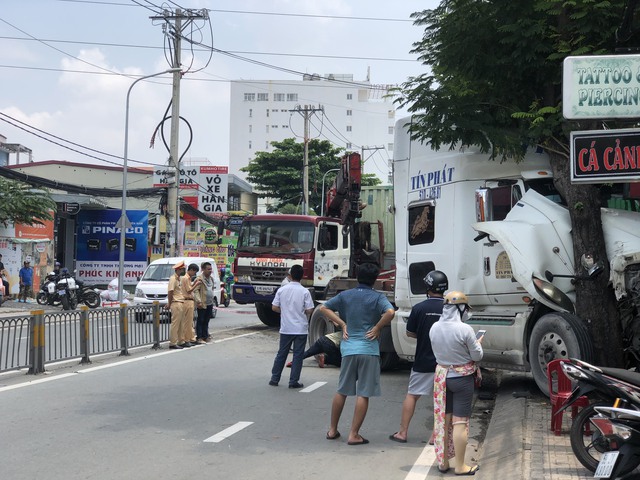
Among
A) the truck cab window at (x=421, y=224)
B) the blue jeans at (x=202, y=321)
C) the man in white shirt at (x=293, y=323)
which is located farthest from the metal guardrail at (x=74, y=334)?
the truck cab window at (x=421, y=224)

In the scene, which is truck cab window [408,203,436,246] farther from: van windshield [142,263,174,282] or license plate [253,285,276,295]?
van windshield [142,263,174,282]

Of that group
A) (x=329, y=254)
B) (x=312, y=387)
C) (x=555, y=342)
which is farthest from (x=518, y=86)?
(x=329, y=254)

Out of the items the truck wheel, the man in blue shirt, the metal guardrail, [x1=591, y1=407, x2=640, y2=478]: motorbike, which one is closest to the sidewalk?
[x1=591, y1=407, x2=640, y2=478]: motorbike

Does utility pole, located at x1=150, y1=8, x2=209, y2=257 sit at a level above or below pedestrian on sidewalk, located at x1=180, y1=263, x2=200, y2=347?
above

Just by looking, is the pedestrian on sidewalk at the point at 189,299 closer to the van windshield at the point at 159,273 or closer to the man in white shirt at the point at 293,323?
the man in white shirt at the point at 293,323

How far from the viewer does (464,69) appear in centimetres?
930

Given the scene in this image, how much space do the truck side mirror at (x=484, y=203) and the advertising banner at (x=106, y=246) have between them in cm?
2856

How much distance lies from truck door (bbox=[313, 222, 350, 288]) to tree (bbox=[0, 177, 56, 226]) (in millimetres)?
12208

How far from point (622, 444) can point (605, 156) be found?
8.23 feet

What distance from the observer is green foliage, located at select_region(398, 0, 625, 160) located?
28.1 ft

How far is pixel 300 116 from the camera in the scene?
111688 millimetres

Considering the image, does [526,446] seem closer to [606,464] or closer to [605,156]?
[606,464]

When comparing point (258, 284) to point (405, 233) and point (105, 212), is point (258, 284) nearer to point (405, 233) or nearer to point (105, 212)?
point (405, 233)

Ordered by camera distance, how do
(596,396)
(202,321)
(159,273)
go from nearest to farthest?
1. (596,396)
2. (202,321)
3. (159,273)
